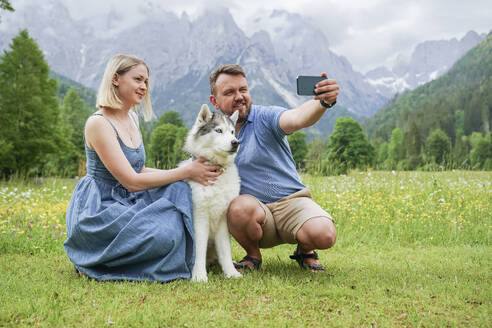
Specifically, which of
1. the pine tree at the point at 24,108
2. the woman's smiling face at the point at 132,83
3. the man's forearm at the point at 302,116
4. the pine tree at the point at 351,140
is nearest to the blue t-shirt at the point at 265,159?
the man's forearm at the point at 302,116

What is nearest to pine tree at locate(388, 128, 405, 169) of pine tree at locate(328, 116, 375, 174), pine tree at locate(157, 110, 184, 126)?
pine tree at locate(328, 116, 375, 174)

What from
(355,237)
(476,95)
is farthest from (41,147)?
(476,95)

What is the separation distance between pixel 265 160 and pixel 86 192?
6.01 feet

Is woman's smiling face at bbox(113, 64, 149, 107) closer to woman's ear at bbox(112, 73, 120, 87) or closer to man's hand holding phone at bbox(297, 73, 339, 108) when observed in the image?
woman's ear at bbox(112, 73, 120, 87)

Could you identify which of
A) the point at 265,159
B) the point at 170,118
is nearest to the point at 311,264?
the point at 265,159

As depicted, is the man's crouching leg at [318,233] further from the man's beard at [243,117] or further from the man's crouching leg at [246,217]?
the man's beard at [243,117]

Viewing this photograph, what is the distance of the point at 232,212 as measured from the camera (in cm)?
371

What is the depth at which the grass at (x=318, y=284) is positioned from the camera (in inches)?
Answer: 106

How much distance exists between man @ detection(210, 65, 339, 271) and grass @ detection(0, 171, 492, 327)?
14.9 inches

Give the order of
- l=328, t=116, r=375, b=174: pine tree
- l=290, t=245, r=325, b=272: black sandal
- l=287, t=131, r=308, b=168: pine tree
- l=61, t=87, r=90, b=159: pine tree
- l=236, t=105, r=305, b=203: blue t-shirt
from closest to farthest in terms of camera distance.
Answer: l=236, t=105, r=305, b=203: blue t-shirt
l=290, t=245, r=325, b=272: black sandal
l=61, t=87, r=90, b=159: pine tree
l=328, t=116, r=375, b=174: pine tree
l=287, t=131, r=308, b=168: pine tree

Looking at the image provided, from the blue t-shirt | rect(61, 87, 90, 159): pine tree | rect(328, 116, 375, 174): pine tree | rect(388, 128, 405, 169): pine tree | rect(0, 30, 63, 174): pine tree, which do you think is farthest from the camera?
rect(388, 128, 405, 169): pine tree

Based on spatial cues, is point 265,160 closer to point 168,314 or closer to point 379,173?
point 168,314

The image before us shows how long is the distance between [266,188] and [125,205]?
1459 millimetres

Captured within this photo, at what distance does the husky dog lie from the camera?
3.64 meters
